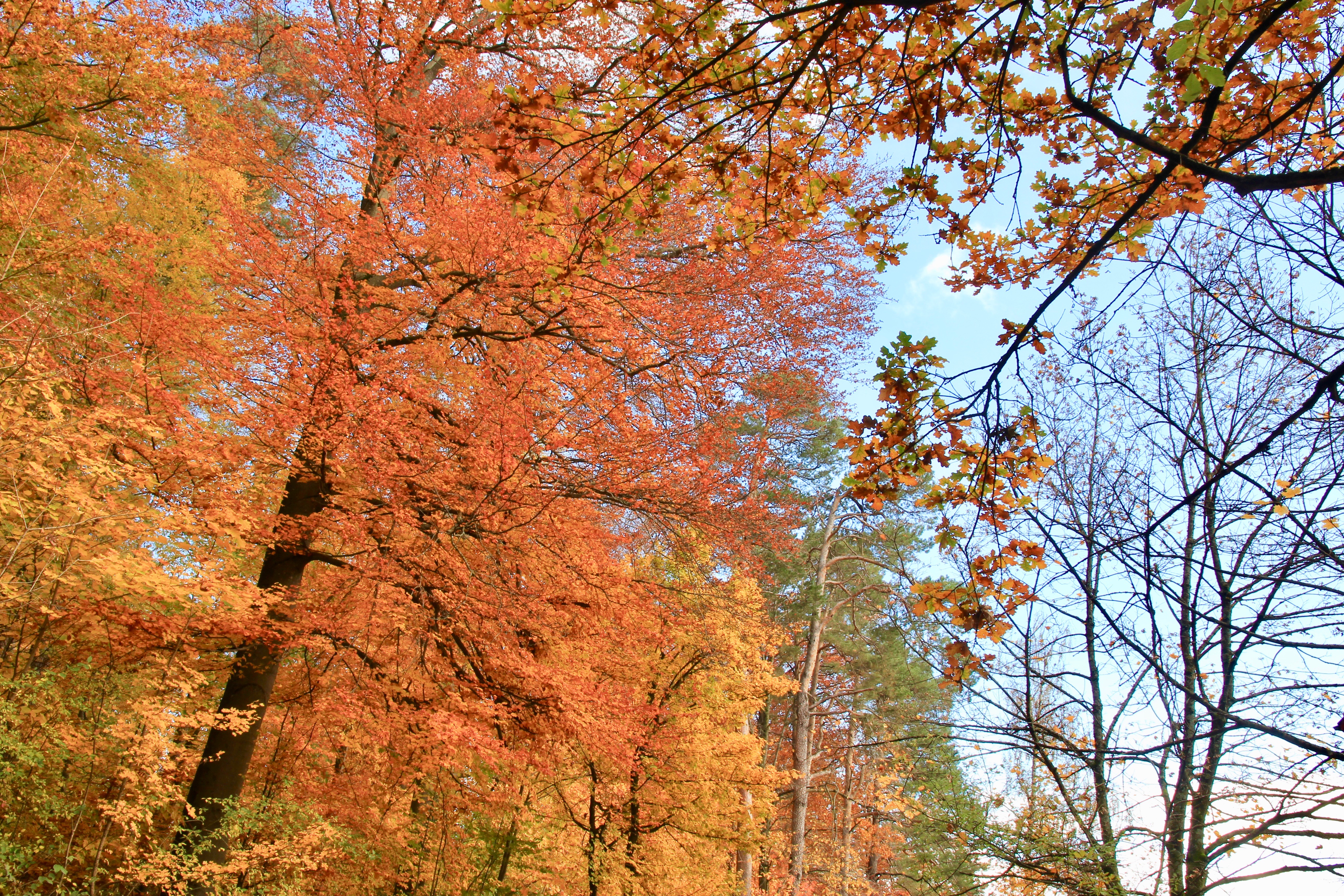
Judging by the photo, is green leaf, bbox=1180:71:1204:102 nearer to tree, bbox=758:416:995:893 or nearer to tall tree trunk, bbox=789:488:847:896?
tree, bbox=758:416:995:893

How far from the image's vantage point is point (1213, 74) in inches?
66.1

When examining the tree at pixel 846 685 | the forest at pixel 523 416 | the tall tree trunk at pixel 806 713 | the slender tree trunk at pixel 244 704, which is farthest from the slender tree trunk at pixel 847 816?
the slender tree trunk at pixel 244 704

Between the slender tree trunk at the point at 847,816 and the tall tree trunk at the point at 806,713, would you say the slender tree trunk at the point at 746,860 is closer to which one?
the tall tree trunk at the point at 806,713

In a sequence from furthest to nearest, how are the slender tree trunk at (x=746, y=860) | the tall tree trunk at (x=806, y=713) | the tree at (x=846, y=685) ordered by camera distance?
the tree at (x=846, y=685) → the tall tree trunk at (x=806, y=713) → the slender tree trunk at (x=746, y=860)

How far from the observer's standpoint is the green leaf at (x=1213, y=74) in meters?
1.66

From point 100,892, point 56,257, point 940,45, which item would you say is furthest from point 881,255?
point 100,892

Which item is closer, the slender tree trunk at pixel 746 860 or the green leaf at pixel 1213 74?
the green leaf at pixel 1213 74

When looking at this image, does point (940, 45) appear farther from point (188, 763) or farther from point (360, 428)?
point (188, 763)

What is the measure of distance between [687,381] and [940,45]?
4.84 metres

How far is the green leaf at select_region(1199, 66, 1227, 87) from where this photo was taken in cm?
166

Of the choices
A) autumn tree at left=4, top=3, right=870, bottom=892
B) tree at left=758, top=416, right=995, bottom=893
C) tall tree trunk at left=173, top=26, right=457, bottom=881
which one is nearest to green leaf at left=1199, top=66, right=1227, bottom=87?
autumn tree at left=4, top=3, right=870, bottom=892

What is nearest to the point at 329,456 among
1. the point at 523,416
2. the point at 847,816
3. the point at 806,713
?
the point at 523,416

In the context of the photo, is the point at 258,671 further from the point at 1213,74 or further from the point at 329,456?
the point at 1213,74

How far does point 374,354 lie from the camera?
613 cm
